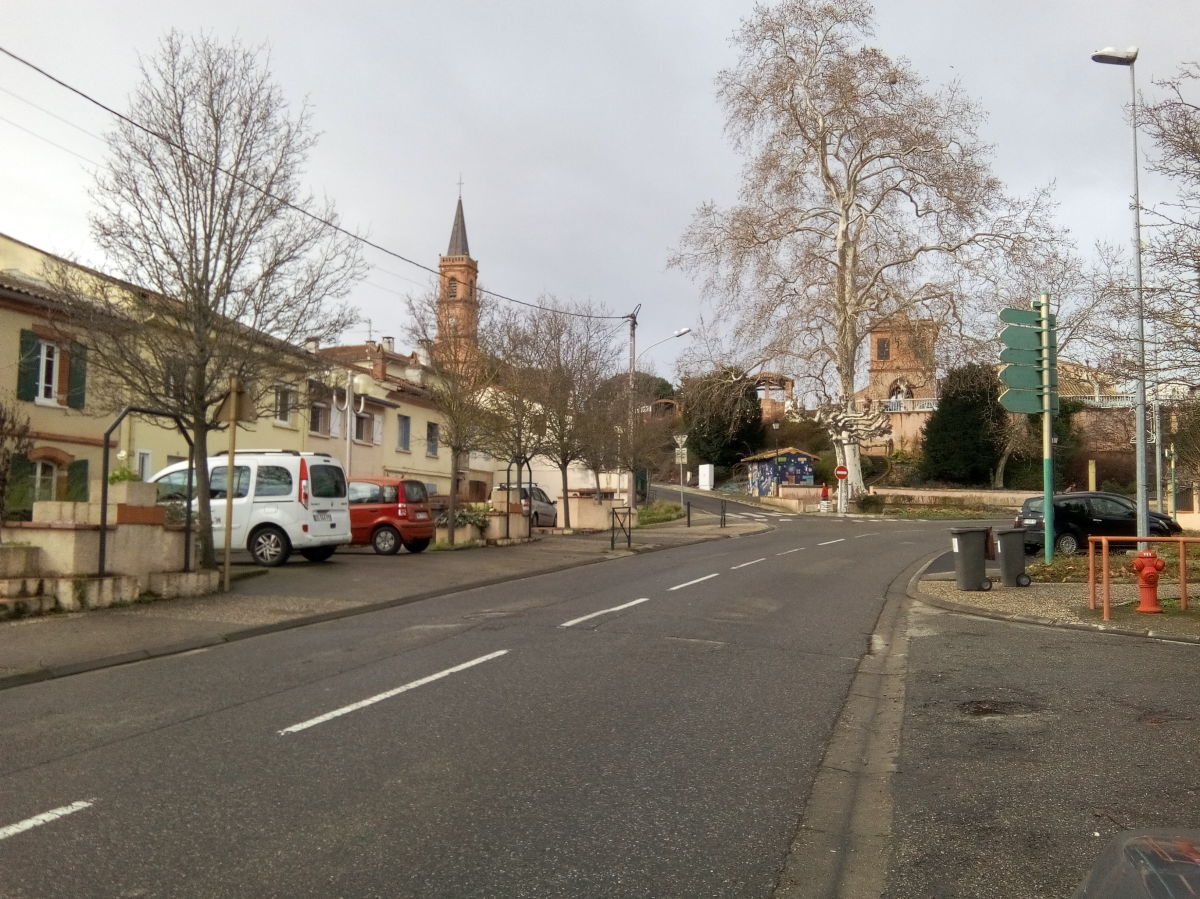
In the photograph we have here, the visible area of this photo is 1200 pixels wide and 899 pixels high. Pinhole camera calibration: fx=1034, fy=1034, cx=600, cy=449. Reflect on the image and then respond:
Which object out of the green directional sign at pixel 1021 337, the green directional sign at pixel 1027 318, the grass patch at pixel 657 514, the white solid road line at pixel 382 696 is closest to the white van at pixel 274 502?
the white solid road line at pixel 382 696

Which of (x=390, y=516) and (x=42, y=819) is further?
(x=390, y=516)

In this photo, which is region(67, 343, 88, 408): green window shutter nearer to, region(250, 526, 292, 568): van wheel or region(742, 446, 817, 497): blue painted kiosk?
region(250, 526, 292, 568): van wheel

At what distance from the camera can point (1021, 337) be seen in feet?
56.5

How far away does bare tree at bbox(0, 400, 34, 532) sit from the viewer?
1534 cm

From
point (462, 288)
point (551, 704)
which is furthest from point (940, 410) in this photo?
point (551, 704)

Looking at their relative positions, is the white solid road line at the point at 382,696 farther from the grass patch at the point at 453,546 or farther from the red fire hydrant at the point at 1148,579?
the grass patch at the point at 453,546

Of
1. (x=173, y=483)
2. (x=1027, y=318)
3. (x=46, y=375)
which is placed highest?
(x=1027, y=318)

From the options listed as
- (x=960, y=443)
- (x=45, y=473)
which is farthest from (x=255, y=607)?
(x=960, y=443)

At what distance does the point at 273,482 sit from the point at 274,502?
0.36m

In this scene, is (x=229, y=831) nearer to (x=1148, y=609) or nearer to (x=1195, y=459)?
(x=1148, y=609)

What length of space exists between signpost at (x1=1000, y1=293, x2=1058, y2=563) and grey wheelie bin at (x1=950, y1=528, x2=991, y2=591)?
104 inches

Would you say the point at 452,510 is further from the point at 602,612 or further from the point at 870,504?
the point at 870,504

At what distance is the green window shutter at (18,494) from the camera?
15031 millimetres

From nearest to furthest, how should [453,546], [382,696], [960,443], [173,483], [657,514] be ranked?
[382,696] < [173,483] < [453,546] < [657,514] < [960,443]
